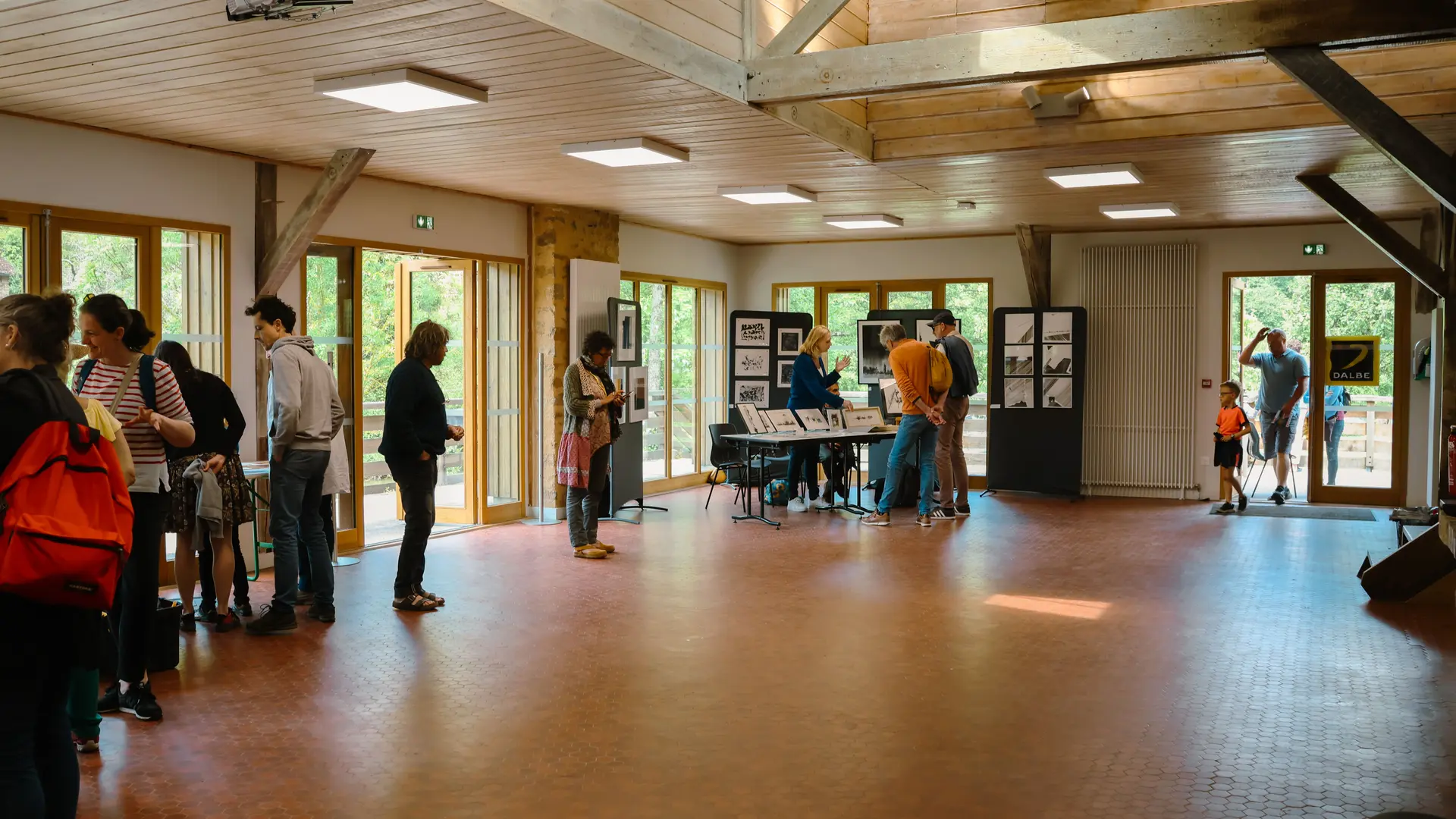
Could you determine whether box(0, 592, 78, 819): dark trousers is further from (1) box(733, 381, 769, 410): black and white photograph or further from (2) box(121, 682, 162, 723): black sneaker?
(1) box(733, 381, 769, 410): black and white photograph

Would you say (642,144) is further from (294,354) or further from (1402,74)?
(1402,74)

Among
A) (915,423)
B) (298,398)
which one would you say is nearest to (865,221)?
(915,423)

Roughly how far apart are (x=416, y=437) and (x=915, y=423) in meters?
5.05

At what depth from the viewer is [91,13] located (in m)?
4.71

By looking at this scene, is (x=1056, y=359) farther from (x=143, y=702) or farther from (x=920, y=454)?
(x=143, y=702)

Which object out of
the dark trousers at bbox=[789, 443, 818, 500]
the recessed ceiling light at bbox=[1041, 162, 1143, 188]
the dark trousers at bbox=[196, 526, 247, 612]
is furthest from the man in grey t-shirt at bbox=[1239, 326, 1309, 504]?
the dark trousers at bbox=[196, 526, 247, 612]

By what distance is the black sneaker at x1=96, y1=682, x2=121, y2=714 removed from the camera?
4.86 metres

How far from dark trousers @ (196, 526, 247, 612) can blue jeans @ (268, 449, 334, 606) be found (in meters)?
0.30

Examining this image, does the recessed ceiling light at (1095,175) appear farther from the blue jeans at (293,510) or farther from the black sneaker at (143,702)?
the black sneaker at (143,702)

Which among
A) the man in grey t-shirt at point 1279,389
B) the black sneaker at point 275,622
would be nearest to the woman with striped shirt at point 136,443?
the black sneaker at point 275,622

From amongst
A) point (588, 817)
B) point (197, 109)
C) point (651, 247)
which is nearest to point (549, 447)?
point (651, 247)

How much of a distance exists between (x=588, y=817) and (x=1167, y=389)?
1048cm

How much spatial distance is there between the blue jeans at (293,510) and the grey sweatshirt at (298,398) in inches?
2.7

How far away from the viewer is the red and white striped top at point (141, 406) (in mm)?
4762
